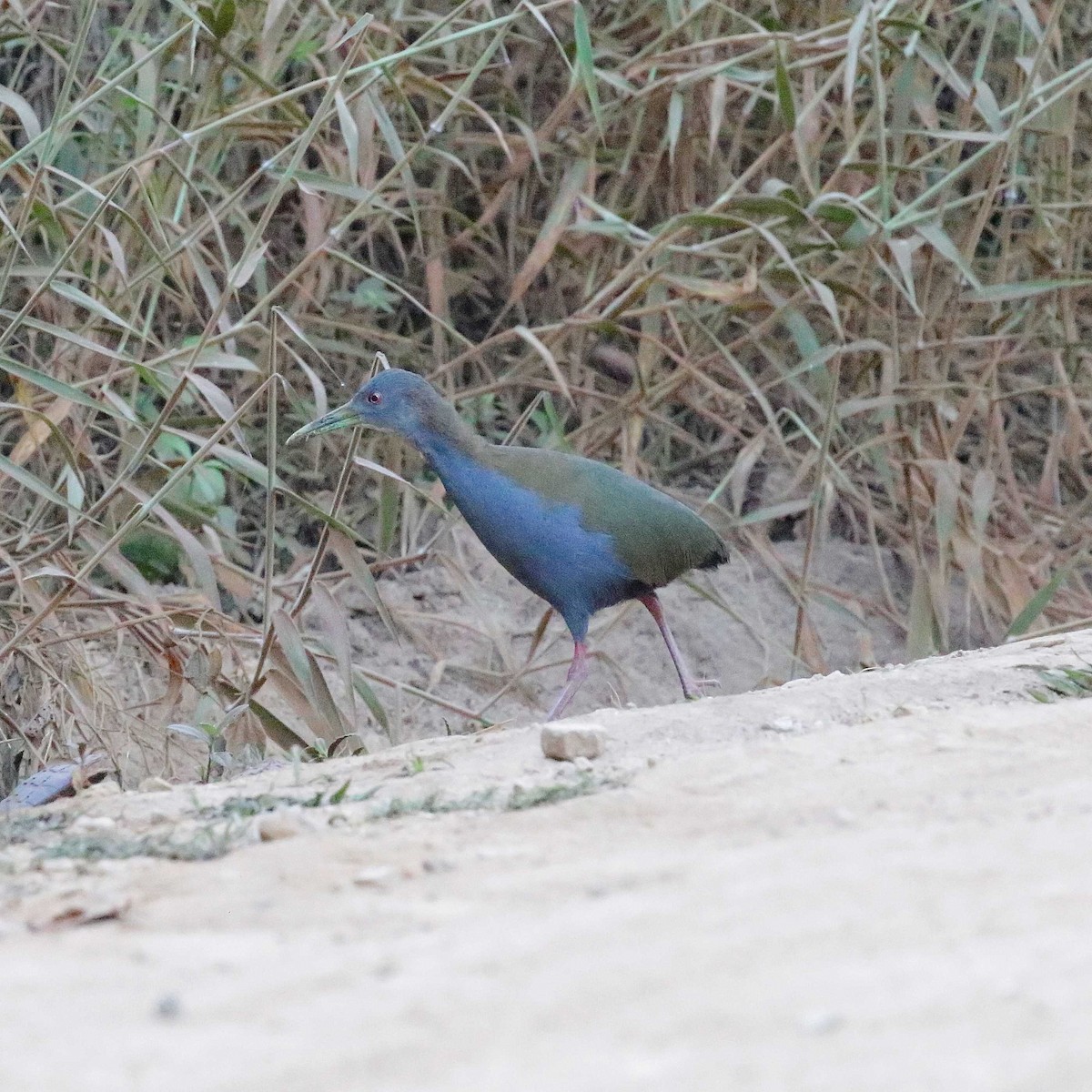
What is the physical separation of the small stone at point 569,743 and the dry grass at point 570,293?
1.30m

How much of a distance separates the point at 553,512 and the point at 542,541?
0.08m

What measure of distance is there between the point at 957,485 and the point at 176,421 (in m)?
2.45

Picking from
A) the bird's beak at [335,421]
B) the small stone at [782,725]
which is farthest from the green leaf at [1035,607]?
the small stone at [782,725]

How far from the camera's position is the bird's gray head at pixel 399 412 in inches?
179

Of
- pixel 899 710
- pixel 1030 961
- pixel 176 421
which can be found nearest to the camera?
pixel 1030 961

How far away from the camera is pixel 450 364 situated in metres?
5.68

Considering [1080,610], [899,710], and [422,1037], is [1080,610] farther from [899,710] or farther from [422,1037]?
[422,1037]

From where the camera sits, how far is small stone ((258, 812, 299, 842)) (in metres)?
2.51

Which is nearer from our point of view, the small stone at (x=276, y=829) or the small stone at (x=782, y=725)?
the small stone at (x=276, y=829)

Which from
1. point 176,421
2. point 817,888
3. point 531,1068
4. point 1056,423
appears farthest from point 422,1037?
point 1056,423

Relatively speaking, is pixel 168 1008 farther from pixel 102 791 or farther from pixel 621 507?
pixel 621 507

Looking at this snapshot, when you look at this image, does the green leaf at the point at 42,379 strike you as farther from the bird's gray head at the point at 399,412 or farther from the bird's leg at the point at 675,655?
the bird's leg at the point at 675,655

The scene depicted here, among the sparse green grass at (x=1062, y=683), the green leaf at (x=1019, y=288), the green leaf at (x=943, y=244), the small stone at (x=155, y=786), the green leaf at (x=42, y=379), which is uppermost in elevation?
the green leaf at (x=42, y=379)

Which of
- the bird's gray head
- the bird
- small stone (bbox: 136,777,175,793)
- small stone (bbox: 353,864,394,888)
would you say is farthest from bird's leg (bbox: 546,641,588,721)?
small stone (bbox: 353,864,394,888)
